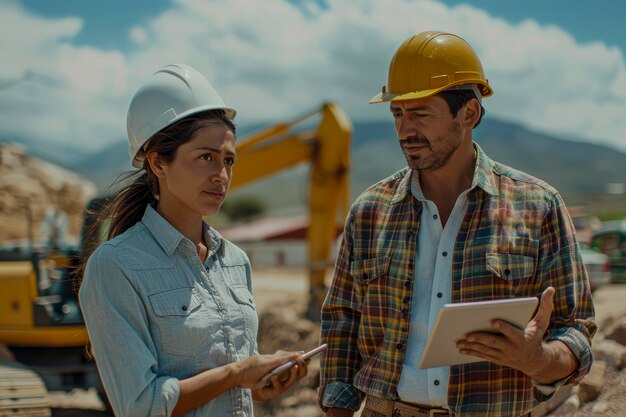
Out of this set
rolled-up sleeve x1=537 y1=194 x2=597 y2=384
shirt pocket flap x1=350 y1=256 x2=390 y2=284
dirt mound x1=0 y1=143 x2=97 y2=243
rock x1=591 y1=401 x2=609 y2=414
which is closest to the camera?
→ rolled-up sleeve x1=537 y1=194 x2=597 y2=384

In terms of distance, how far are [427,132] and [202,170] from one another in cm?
90

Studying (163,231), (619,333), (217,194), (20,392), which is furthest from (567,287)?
(20,392)

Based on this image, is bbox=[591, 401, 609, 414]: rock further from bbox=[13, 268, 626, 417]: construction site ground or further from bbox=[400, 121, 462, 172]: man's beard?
bbox=[400, 121, 462, 172]: man's beard

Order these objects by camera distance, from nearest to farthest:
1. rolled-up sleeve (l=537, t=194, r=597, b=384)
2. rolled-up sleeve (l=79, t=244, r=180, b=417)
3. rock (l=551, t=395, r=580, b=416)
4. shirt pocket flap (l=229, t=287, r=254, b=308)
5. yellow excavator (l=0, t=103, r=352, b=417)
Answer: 1. rolled-up sleeve (l=79, t=244, r=180, b=417)
2. shirt pocket flap (l=229, t=287, r=254, b=308)
3. rolled-up sleeve (l=537, t=194, r=597, b=384)
4. rock (l=551, t=395, r=580, b=416)
5. yellow excavator (l=0, t=103, r=352, b=417)

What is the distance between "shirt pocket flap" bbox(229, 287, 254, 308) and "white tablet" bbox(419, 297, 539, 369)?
2.01ft

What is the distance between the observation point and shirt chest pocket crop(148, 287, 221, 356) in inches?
92.6

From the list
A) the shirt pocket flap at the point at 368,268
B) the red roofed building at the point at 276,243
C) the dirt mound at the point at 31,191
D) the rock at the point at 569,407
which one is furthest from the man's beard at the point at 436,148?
the red roofed building at the point at 276,243

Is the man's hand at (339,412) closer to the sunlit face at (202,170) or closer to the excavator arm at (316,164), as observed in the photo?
the sunlit face at (202,170)

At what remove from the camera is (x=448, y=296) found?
9.40 feet

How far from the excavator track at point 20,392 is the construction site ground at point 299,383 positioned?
85cm

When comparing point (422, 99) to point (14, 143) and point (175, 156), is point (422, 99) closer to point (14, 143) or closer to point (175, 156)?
point (175, 156)

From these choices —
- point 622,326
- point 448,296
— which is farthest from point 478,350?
point 622,326

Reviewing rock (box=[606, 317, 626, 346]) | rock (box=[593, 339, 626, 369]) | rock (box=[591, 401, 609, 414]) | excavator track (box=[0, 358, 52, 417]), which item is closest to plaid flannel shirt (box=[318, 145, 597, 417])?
rock (box=[591, 401, 609, 414])

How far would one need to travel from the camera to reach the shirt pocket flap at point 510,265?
2791mm
